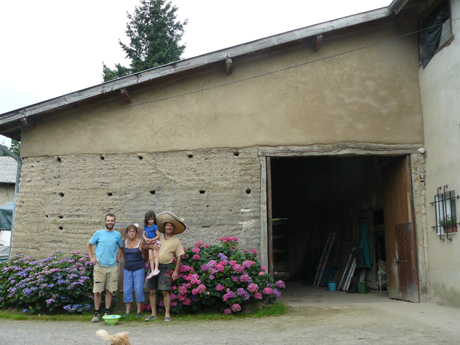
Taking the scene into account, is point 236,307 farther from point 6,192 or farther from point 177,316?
point 6,192

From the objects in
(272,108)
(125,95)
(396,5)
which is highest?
(396,5)

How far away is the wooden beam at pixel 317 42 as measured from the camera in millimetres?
8258

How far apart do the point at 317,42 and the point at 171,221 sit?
4.35m

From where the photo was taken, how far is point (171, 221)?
715 cm

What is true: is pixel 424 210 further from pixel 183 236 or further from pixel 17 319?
pixel 17 319

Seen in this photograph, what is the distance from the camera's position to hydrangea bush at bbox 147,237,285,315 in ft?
22.3

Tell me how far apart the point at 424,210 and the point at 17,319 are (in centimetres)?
727

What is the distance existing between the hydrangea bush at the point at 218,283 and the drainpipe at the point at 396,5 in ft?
17.5

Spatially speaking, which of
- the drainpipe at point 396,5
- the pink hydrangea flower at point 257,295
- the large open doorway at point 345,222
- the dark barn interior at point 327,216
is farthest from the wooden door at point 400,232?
the pink hydrangea flower at point 257,295

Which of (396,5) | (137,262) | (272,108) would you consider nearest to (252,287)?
(137,262)

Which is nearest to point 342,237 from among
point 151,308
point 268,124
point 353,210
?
point 353,210

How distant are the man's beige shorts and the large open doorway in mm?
2800

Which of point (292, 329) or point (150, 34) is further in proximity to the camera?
point (150, 34)

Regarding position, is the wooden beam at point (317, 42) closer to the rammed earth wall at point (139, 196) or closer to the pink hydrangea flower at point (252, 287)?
the rammed earth wall at point (139, 196)
